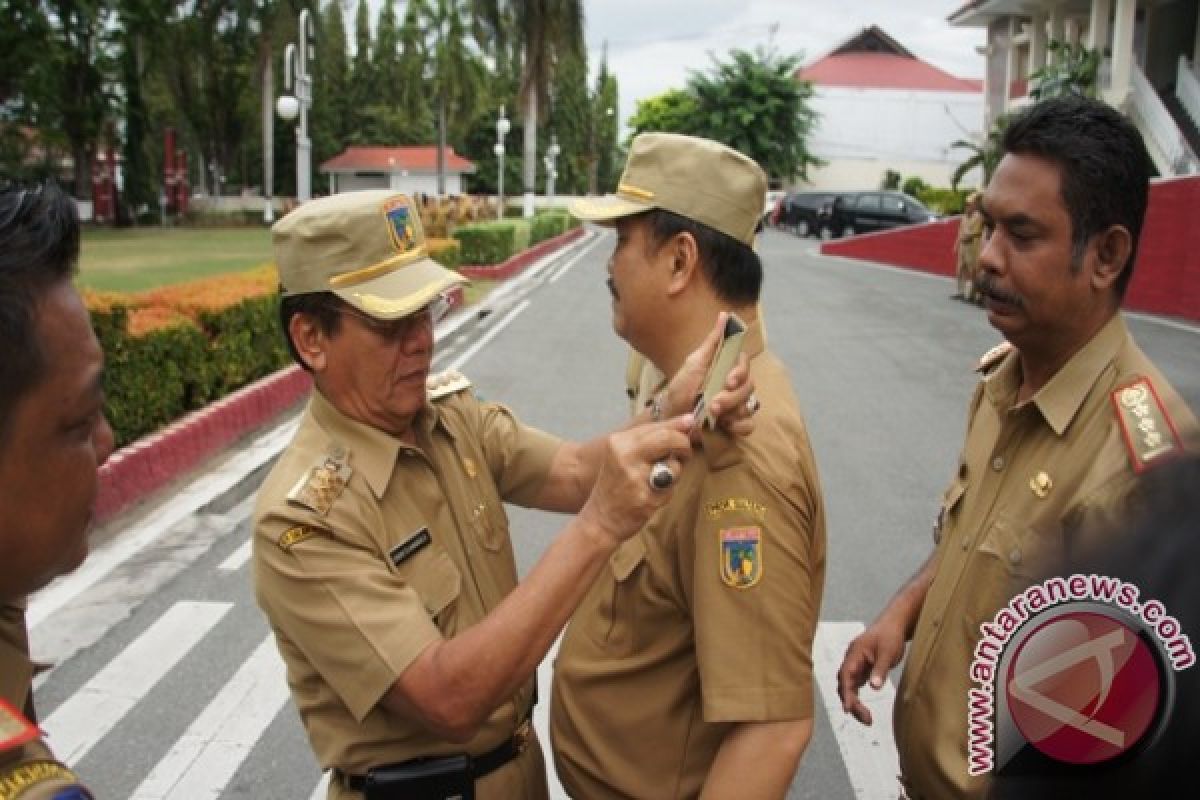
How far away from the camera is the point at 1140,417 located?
169cm

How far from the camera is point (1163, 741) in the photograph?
0.70 m

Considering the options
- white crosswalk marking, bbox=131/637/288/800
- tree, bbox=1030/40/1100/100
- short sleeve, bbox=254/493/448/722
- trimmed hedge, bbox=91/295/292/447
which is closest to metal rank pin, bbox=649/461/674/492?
short sleeve, bbox=254/493/448/722

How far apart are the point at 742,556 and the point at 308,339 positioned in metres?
0.87

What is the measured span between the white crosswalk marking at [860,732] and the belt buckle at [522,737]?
1.29 m

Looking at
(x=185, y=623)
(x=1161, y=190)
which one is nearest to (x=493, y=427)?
(x=185, y=623)

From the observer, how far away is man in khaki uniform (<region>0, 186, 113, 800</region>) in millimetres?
1207

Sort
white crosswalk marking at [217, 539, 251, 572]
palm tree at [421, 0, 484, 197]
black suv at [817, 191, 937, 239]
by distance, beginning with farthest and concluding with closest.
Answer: palm tree at [421, 0, 484, 197]
black suv at [817, 191, 937, 239]
white crosswalk marking at [217, 539, 251, 572]

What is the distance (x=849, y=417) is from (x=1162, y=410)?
24.8 ft

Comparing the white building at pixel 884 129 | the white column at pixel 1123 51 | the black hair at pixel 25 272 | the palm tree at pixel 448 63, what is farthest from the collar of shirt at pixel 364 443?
the white building at pixel 884 129

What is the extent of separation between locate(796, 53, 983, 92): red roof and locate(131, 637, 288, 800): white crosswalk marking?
5566 centimetres

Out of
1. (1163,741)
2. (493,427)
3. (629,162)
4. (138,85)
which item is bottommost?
(493,427)

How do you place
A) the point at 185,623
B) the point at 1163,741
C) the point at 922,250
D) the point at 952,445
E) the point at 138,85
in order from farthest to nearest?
the point at 138,85, the point at 922,250, the point at 952,445, the point at 185,623, the point at 1163,741

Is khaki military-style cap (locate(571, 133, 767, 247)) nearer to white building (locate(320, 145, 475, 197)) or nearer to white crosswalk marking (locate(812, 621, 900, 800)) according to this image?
white crosswalk marking (locate(812, 621, 900, 800))

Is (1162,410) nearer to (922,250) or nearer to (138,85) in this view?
(922,250)
